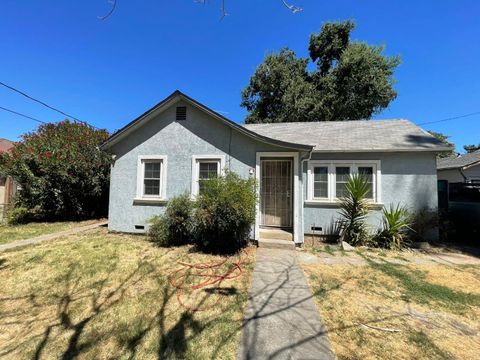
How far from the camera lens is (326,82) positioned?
74.8ft

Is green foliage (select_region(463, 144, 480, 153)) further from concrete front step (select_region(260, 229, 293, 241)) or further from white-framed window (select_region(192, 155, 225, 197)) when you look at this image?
white-framed window (select_region(192, 155, 225, 197))

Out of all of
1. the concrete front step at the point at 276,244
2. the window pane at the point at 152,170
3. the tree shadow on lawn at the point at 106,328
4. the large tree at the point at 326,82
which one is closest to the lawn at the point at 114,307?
the tree shadow on lawn at the point at 106,328

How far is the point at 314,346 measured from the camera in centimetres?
311

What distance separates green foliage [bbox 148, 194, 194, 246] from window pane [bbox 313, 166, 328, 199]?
462 centimetres

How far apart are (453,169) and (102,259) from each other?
17567 mm

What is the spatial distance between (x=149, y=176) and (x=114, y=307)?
5.50 metres

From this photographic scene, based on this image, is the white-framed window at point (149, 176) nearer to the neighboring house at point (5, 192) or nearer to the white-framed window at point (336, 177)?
the white-framed window at point (336, 177)

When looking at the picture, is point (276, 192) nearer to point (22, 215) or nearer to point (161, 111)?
point (161, 111)

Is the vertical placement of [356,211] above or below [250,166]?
below

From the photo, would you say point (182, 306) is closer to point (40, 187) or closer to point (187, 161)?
point (187, 161)

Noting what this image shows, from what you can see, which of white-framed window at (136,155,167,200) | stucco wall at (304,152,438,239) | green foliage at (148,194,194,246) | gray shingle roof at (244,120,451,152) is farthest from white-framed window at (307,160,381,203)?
white-framed window at (136,155,167,200)

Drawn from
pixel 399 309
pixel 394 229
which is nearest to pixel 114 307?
pixel 399 309

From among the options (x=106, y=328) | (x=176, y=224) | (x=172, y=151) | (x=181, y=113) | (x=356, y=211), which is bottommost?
(x=106, y=328)

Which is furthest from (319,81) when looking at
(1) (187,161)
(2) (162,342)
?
(2) (162,342)
